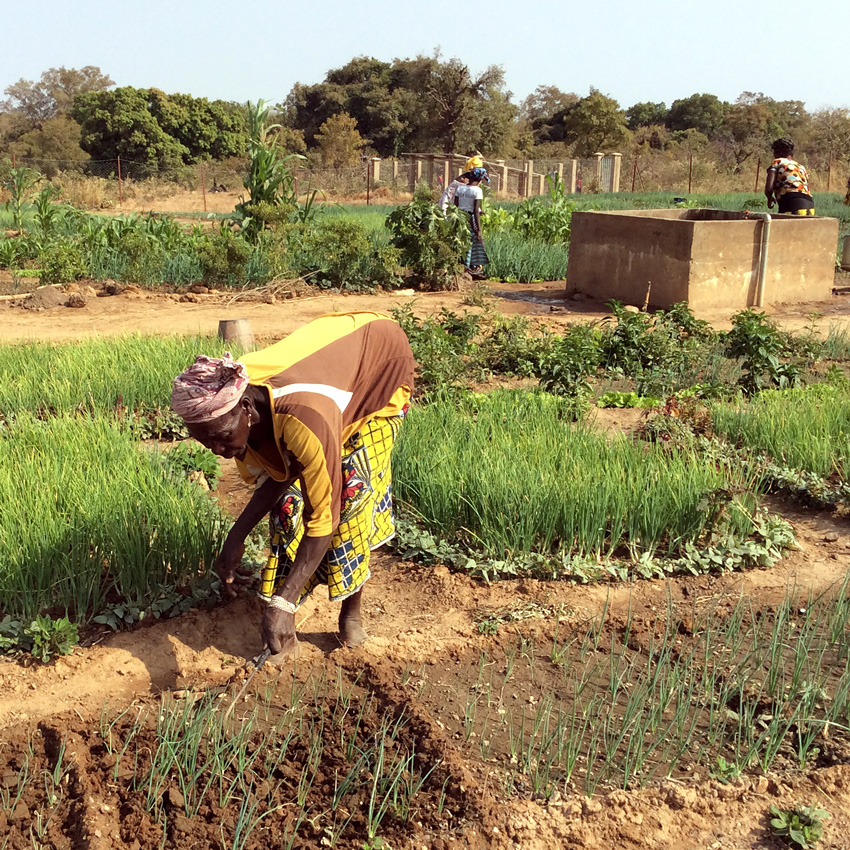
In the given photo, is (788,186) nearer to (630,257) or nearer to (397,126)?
(630,257)

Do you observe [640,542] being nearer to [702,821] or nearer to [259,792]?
[702,821]

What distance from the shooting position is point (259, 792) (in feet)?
7.93

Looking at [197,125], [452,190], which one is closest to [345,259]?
[452,190]

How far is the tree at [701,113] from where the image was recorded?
4897cm

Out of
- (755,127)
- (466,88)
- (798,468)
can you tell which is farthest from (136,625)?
(755,127)

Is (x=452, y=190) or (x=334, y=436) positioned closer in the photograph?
(x=334, y=436)

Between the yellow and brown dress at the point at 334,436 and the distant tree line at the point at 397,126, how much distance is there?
26834 millimetres

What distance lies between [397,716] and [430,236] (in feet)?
28.3

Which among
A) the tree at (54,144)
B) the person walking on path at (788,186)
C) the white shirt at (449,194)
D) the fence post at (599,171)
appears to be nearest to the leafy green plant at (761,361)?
the person walking on path at (788,186)

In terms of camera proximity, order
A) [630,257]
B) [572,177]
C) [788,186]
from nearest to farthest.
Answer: [630,257]
[788,186]
[572,177]

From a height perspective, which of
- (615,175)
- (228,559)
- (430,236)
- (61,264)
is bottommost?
(228,559)

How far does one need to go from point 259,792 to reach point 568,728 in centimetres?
92

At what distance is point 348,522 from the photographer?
9.43 feet

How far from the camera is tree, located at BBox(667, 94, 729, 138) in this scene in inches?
1928
